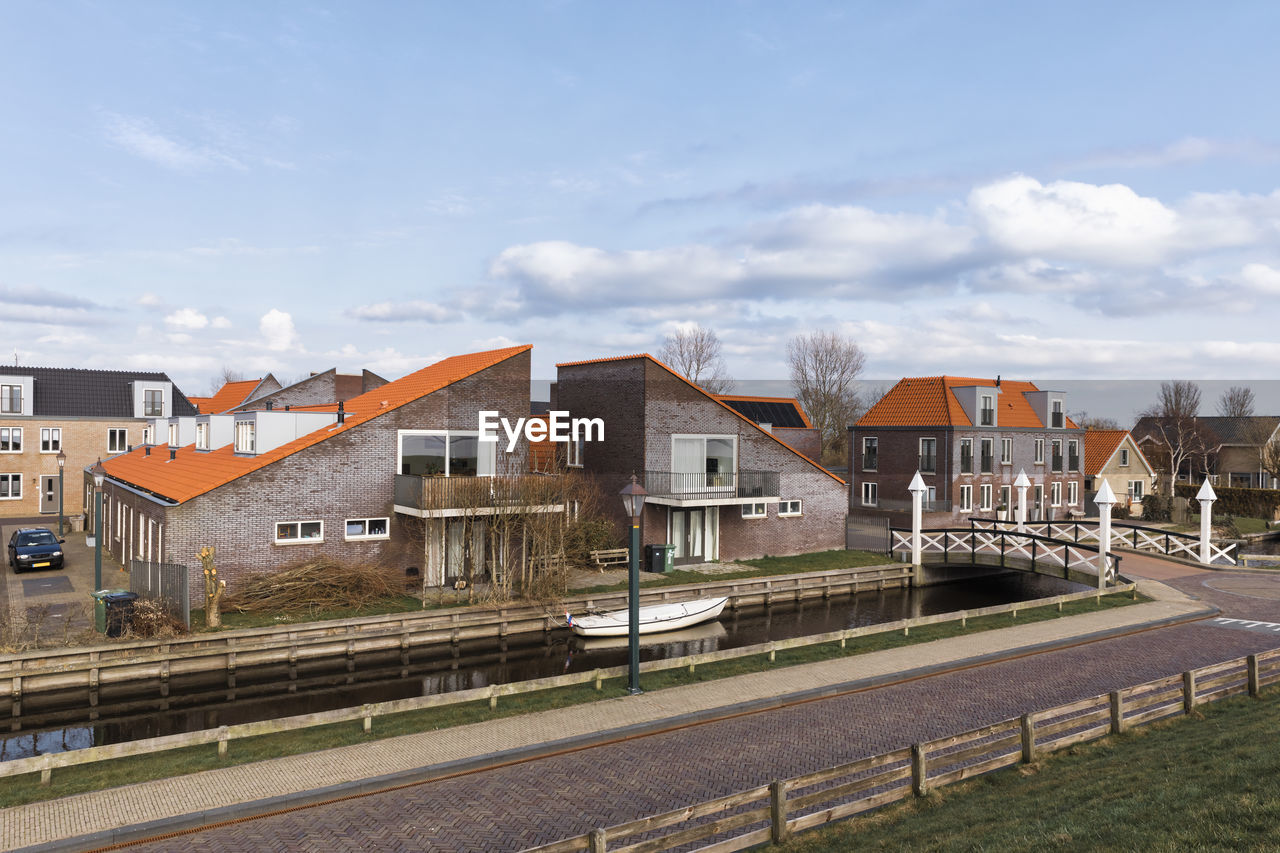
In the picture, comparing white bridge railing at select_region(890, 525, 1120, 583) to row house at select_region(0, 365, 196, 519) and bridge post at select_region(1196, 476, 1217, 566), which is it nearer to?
bridge post at select_region(1196, 476, 1217, 566)

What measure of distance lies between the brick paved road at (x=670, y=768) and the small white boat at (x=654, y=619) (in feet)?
29.3

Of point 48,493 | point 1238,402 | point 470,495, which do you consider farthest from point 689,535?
point 1238,402

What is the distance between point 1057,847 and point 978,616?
54.2 ft

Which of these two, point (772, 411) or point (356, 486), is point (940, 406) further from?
point (356, 486)

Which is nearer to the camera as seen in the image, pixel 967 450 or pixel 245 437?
pixel 245 437

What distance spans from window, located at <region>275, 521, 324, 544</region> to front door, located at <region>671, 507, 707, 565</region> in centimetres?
1379

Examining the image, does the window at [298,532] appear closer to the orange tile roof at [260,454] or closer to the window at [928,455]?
the orange tile roof at [260,454]

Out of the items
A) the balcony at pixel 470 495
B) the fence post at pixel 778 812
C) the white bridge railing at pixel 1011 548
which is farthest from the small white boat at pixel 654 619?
the white bridge railing at pixel 1011 548

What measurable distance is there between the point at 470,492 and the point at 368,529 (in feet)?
11.8

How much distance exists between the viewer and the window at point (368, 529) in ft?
88.2

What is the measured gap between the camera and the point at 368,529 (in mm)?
27188

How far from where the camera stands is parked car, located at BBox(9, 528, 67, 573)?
2922cm

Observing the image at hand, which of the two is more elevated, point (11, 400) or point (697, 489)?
point (11, 400)

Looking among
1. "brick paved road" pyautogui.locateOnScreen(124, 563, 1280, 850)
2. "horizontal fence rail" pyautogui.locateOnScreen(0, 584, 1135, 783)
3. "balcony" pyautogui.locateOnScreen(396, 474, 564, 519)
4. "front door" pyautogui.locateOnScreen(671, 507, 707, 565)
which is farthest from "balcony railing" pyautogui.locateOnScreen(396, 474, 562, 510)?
"brick paved road" pyautogui.locateOnScreen(124, 563, 1280, 850)
